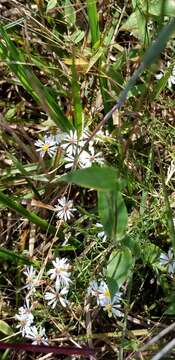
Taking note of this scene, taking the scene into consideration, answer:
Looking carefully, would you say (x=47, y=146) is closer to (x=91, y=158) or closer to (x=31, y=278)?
(x=91, y=158)

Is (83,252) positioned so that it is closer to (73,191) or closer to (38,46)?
(73,191)

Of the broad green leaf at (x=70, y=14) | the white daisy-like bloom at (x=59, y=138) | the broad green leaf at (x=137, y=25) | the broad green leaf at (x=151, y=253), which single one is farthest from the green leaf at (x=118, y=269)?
the broad green leaf at (x=70, y=14)

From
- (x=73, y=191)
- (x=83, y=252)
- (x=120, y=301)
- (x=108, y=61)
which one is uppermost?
(x=108, y=61)

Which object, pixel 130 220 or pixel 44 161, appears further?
pixel 44 161

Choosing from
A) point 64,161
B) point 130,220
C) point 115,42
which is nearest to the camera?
point 130,220

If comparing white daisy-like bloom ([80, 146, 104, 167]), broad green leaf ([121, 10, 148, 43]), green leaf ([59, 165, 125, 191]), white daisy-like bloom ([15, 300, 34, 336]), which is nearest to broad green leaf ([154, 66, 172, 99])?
broad green leaf ([121, 10, 148, 43])

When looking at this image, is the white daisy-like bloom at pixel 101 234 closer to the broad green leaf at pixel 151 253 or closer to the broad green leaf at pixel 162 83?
the broad green leaf at pixel 151 253

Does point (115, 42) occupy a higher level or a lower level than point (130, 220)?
higher

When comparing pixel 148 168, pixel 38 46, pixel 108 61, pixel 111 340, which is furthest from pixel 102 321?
pixel 38 46

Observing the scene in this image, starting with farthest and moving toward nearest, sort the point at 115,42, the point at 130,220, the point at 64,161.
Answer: the point at 115,42 → the point at 64,161 → the point at 130,220
